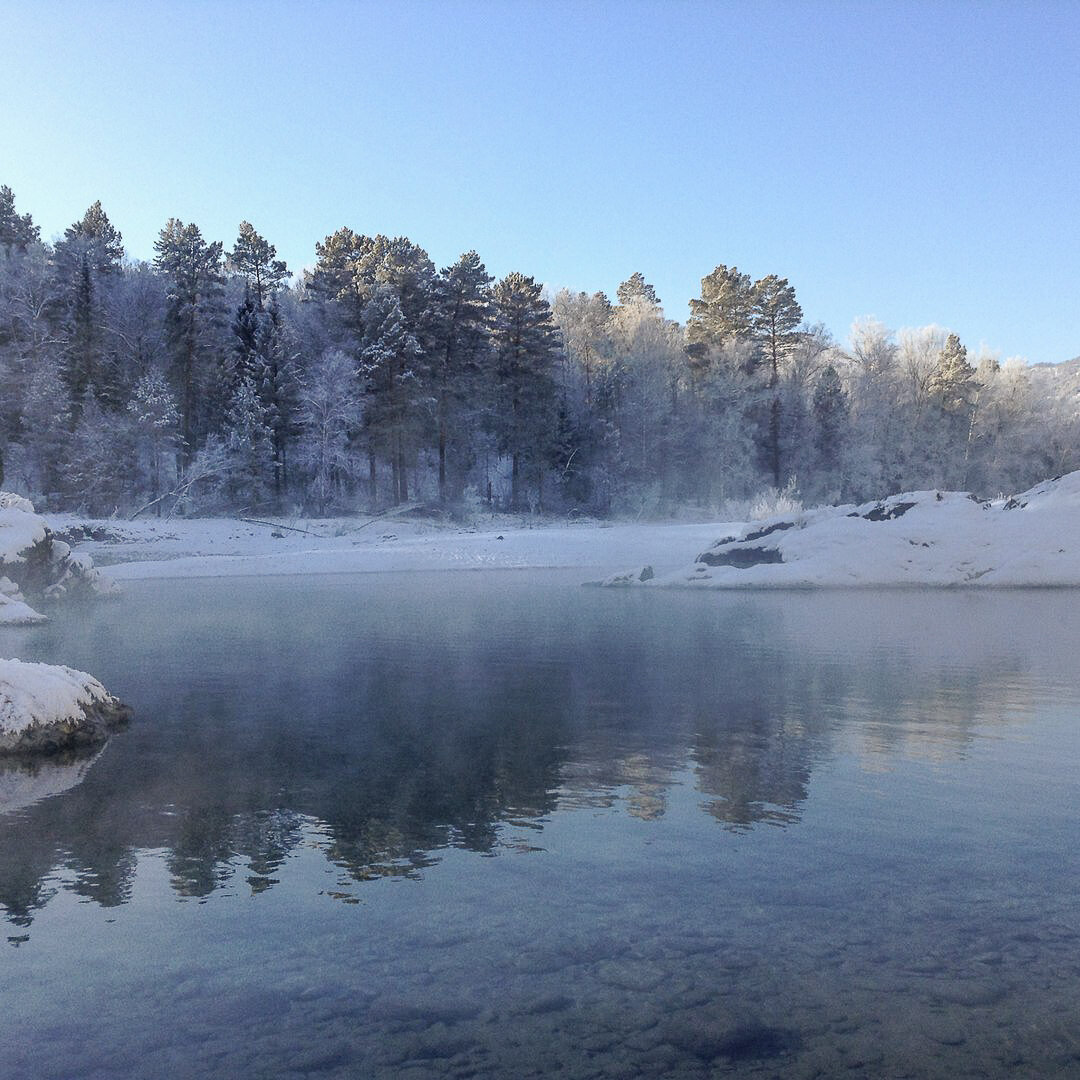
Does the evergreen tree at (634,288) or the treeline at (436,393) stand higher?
the evergreen tree at (634,288)

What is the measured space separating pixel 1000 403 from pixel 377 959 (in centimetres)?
7568

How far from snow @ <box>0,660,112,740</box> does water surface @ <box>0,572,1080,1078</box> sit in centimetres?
51

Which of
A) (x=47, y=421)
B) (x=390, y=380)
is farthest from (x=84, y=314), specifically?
(x=390, y=380)

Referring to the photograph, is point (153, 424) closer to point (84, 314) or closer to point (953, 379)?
point (84, 314)

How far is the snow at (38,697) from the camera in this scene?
281 inches

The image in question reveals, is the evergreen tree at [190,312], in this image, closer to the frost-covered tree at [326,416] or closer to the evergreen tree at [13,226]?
the frost-covered tree at [326,416]

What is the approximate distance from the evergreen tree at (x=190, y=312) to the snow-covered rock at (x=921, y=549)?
38530mm

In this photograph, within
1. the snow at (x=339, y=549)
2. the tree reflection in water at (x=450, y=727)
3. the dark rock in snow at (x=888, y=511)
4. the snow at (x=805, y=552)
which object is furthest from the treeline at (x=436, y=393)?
the tree reflection in water at (x=450, y=727)

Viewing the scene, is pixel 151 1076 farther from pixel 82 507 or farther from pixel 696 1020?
pixel 82 507

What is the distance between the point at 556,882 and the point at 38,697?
16.3 feet

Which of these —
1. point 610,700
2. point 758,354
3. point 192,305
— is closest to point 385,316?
point 192,305

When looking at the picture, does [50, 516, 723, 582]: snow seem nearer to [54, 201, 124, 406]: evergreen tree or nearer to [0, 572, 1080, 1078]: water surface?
[54, 201, 124, 406]: evergreen tree

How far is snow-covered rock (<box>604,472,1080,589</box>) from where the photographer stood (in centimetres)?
2136

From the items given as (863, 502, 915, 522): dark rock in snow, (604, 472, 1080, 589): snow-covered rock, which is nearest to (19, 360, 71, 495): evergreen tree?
(604, 472, 1080, 589): snow-covered rock
